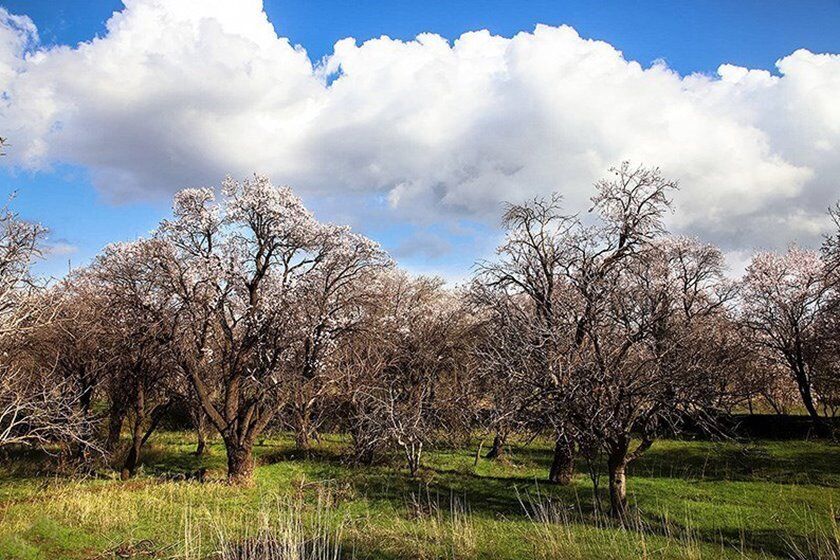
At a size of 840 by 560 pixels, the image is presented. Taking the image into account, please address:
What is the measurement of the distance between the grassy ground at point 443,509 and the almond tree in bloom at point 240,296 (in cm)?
271

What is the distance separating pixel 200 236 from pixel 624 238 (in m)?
14.8

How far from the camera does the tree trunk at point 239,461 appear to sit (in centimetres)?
1889

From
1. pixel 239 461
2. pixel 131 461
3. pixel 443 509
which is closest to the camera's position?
pixel 443 509

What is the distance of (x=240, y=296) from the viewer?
65.2 ft

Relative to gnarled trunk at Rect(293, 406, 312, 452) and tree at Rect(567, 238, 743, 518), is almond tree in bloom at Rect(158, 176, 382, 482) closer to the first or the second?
gnarled trunk at Rect(293, 406, 312, 452)

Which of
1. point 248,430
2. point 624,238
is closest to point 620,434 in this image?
point 624,238

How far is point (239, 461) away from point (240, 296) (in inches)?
229

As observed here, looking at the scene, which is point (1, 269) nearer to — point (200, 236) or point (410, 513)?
point (200, 236)

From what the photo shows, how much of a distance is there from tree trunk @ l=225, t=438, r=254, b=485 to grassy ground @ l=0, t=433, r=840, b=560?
0.71m

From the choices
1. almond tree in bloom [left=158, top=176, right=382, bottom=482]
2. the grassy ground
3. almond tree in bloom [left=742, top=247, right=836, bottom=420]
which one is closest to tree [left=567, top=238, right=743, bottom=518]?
the grassy ground

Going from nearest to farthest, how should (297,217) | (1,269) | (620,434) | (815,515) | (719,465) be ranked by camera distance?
1. (1,269)
2. (620,434)
3. (815,515)
4. (297,217)
5. (719,465)

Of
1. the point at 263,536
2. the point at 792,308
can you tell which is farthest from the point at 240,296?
the point at 792,308

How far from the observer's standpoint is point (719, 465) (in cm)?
2281

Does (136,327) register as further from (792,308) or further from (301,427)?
(792,308)
